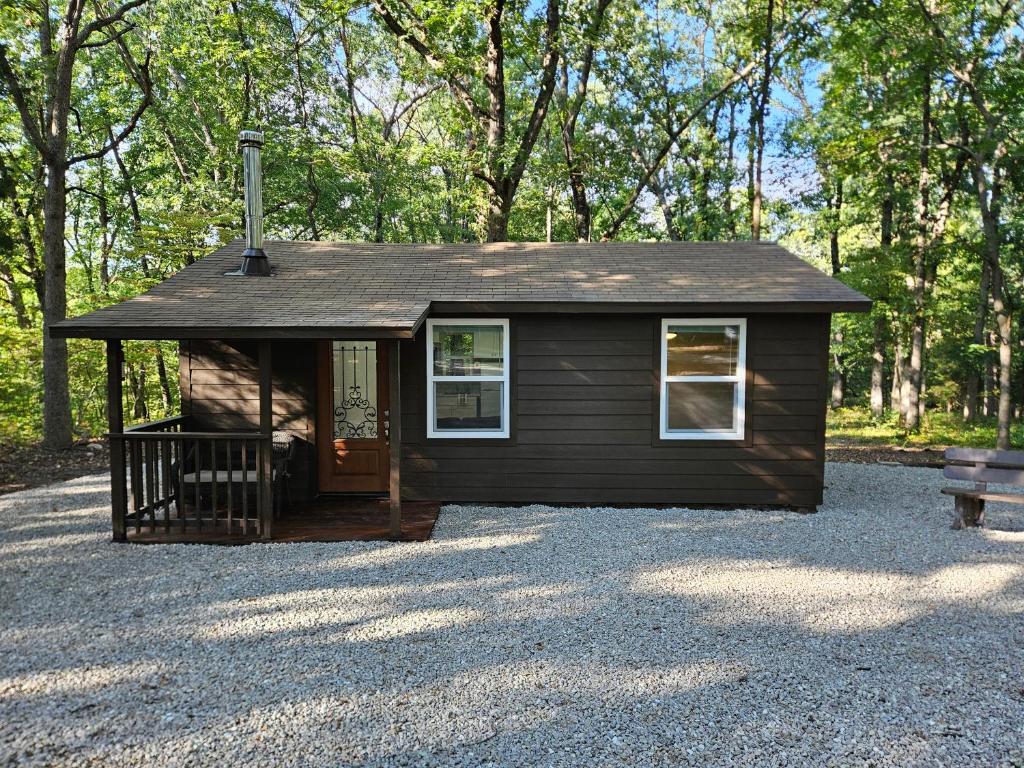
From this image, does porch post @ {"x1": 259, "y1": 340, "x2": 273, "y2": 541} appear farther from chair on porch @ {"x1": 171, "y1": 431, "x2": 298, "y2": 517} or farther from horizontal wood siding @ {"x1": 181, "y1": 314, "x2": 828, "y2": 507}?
horizontal wood siding @ {"x1": 181, "y1": 314, "x2": 828, "y2": 507}

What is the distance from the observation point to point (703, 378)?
266 inches

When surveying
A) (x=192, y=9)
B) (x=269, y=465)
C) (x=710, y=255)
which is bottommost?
(x=269, y=465)

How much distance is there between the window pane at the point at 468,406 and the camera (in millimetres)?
6859

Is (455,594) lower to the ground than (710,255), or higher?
lower

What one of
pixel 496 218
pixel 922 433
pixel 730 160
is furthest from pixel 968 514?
pixel 730 160

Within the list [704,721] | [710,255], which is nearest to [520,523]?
[704,721]

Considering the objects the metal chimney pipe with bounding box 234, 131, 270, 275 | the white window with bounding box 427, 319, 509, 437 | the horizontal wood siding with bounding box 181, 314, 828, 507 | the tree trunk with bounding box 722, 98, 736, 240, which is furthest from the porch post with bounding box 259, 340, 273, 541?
the tree trunk with bounding box 722, 98, 736, 240

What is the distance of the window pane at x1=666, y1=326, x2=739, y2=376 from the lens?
22.1ft

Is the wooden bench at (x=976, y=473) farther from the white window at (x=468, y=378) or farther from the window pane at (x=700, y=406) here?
the white window at (x=468, y=378)

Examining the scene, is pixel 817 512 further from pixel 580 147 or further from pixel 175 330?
pixel 580 147

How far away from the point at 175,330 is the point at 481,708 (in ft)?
13.5

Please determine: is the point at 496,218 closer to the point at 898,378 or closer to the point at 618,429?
the point at 618,429

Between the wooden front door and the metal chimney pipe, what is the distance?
1.43 metres

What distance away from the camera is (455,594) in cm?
442
